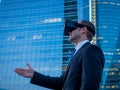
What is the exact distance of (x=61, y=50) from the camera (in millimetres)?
105375

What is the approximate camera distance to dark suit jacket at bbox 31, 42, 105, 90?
14.0 feet

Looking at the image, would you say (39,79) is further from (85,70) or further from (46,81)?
(85,70)

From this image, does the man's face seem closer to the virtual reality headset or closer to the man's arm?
the virtual reality headset

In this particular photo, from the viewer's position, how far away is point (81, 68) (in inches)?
177

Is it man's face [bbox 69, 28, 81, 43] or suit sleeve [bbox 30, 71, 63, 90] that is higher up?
man's face [bbox 69, 28, 81, 43]

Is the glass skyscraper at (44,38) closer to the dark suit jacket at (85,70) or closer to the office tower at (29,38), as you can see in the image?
the office tower at (29,38)

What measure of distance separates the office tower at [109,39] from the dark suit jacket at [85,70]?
362 feet

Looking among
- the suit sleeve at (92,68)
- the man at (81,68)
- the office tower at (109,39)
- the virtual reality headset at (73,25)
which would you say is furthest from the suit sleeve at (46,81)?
the office tower at (109,39)

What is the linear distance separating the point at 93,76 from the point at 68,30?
0.92 m

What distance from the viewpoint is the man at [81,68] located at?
431 centimetres

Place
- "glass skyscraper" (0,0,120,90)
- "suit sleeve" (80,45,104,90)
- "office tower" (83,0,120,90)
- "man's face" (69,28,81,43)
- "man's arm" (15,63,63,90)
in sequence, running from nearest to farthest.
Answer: "suit sleeve" (80,45,104,90) < "man's arm" (15,63,63,90) < "man's face" (69,28,81,43) < "glass skyscraper" (0,0,120,90) < "office tower" (83,0,120,90)

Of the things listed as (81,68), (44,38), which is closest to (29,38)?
(44,38)

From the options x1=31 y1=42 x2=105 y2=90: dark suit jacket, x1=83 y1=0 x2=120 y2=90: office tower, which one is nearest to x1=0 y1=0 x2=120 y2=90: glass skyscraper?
x1=83 y1=0 x2=120 y2=90: office tower

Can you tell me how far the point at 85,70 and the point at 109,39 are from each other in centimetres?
11498
